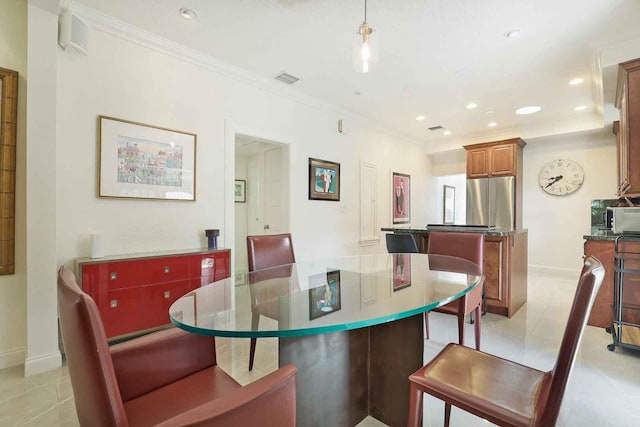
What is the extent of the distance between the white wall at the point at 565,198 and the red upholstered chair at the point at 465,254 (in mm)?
4243

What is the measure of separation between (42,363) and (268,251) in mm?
1726

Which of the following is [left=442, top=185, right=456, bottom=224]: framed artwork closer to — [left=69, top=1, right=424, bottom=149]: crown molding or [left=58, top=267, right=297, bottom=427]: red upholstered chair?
[left=69, top=1, right=424, bottom=149]: crown molding

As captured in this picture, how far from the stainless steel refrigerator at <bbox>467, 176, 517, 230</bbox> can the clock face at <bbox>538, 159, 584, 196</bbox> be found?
0.74 metres

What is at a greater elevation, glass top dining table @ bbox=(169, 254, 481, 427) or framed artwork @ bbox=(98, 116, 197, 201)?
framed artwork @ bbox=(98, 116, 197, 201)

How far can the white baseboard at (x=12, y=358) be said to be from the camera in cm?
208

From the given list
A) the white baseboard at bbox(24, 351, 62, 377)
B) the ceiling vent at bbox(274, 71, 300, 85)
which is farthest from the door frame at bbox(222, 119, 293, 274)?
the white baseboard at bbox(24, 351, 62, 377)

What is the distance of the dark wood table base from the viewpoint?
129 centimetres

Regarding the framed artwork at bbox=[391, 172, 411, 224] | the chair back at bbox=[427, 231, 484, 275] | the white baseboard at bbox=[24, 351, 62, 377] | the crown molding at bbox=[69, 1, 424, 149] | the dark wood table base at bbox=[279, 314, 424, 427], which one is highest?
the crown molding at bbox=[69, 1, 424, 149]

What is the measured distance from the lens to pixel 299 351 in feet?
4.13

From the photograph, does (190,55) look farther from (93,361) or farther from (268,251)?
(93,361)

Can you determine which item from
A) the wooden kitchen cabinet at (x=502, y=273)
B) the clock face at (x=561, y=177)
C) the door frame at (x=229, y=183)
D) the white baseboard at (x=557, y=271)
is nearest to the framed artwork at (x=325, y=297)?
the door frame at (x=229, y=183)

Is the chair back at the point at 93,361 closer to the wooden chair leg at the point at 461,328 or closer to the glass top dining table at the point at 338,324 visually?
the glass top dining table at the point at 338,324

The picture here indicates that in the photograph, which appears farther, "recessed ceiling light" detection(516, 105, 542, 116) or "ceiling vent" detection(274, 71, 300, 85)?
"recessed ceiling light" detection(516, 105, 542, 116)

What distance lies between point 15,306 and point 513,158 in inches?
270
